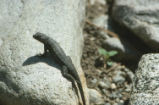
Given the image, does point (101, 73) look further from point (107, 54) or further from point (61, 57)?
point (61, 57)

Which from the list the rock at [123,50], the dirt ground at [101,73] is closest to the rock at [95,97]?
the dirt ground at [101,73]

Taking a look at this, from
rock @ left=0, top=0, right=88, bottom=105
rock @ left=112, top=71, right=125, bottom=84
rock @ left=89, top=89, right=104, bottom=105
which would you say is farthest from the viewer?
rock @ left=112, top=71, right=125, bottom=84

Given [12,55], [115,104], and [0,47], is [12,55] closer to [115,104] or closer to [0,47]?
[0,47]

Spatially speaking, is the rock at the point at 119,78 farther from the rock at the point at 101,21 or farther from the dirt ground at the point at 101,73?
the rock at the point at 101,21

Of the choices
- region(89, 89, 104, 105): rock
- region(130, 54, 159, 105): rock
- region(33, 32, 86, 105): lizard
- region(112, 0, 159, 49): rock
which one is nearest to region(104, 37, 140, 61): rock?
region(112, 0, 159, 49): rock

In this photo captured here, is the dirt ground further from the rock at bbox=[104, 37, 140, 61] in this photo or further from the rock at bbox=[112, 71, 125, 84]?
the rock at bbox=[104, 37, 140, 61]
